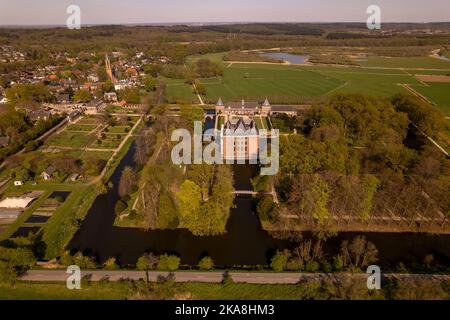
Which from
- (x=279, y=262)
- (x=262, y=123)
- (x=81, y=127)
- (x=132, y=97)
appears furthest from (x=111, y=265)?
(x=132, y=97)

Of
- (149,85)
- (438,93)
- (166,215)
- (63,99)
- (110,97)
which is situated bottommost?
(166,215)

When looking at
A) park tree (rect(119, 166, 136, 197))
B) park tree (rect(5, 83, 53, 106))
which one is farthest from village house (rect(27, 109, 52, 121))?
park tree (rect(119, 166, 136, 197))

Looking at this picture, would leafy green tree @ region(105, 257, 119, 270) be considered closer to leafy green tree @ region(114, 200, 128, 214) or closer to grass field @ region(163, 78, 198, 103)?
leafy green tree @ region(114, 200, 128, 214)

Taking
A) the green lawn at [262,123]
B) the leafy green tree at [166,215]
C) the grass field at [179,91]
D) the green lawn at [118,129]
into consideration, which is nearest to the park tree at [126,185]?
the leafy green tree at [166,215]

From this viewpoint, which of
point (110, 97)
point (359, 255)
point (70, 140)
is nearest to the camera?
point (359, 255)

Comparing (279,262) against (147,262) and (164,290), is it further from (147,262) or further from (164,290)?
(147,262)

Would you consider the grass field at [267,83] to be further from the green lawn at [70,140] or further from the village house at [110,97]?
the green lawn at [70,140]

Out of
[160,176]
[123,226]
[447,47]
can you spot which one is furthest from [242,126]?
[447,47]
